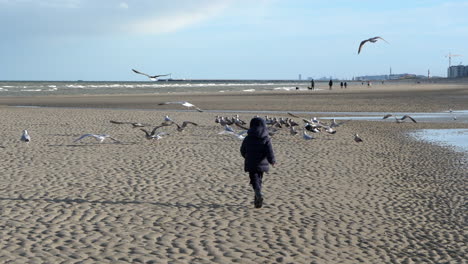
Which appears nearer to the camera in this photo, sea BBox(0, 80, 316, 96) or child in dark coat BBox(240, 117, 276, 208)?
child in dark coat BBox(240, 117, 276, 208)

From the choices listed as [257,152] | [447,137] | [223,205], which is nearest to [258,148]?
[257,152]

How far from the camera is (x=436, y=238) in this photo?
7.14 metres

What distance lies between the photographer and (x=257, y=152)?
334 inches

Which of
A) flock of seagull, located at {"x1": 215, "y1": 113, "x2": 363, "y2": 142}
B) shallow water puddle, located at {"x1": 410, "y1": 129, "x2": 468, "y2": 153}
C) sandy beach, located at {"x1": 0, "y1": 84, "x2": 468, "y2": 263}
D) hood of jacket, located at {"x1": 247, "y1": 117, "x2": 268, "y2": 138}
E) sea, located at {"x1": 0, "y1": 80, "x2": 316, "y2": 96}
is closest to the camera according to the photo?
sandy beach, located at {"x1": 0, "y1": 84, "x2": 468, "y2": 263}

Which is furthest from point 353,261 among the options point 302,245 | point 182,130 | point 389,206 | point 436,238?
point 182,130

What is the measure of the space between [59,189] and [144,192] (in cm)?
150

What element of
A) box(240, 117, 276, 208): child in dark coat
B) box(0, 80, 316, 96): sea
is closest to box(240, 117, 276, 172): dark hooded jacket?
box(240, 117, 276, 208): child in dark coat

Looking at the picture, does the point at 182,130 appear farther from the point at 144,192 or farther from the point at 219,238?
the point at 219,238

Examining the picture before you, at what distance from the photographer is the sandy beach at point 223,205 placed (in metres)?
6.45

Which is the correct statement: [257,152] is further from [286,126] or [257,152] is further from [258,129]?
[286,126]

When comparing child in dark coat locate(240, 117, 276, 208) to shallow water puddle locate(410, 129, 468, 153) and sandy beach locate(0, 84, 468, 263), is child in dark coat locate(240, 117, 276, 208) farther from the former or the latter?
shallow water puddle locate(410, 129, 468, 153)

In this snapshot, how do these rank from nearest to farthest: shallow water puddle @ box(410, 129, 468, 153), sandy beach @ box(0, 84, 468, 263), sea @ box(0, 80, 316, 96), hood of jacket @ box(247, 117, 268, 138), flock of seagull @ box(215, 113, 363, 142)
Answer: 1. sandy beach @ box(0, 84, 468, 263)
2. hood of jacket @ box(247, 117, 268, 138)
3. shallow water puddle @ box(410, 129, 468, 153)
4. flock of seagull @ box(215, 113, 363, 142)
5. sea @ box(0, 80, 316, 96)

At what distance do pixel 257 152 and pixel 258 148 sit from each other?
6cm

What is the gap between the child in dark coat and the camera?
840 cm
